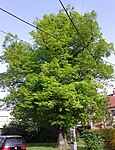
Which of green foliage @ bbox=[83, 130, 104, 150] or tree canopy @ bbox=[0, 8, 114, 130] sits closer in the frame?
A: green foliage @ bbox=[83, 130, 104, 150]

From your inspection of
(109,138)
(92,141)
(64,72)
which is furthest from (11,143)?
(64,72)

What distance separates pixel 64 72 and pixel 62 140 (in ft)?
21.8

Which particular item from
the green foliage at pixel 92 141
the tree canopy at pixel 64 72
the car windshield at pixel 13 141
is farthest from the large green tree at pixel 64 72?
the car windshield at pixel 13 141

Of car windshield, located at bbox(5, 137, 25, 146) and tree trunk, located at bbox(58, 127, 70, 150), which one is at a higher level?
tree trunk, located at bbox(58, 127, 70, 150)

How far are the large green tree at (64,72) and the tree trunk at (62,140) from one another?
0.41 metres

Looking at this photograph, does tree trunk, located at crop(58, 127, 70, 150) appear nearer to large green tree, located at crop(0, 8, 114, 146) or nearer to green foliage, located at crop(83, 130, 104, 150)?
large green tree, located at crop(0, 8, 114, 146)

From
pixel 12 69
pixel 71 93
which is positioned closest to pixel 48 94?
pixel 71 93

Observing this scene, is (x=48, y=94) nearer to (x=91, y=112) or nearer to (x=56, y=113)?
(x=56, y=113)

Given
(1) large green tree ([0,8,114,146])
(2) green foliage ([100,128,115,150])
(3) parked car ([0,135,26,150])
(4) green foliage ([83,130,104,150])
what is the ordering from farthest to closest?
(1) large green tree ([0,8,114,146]) → (2) green foliage ([100,128,115,150]) → (4) green foliage ([83,130,104,150]) → (3) parked car ([0,135,26,150])

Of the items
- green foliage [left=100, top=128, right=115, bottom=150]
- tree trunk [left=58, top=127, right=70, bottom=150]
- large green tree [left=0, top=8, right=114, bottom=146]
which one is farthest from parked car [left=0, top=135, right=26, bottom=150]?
tree trunk [left=58, top=127, right=70, bottom=150]

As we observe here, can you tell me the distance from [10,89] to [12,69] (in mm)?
2360

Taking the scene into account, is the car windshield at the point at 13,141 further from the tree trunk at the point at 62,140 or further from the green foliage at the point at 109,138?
the tree trunk at the point at 62,140

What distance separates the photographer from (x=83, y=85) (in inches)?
1077

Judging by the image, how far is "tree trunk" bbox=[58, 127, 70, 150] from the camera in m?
28.7
